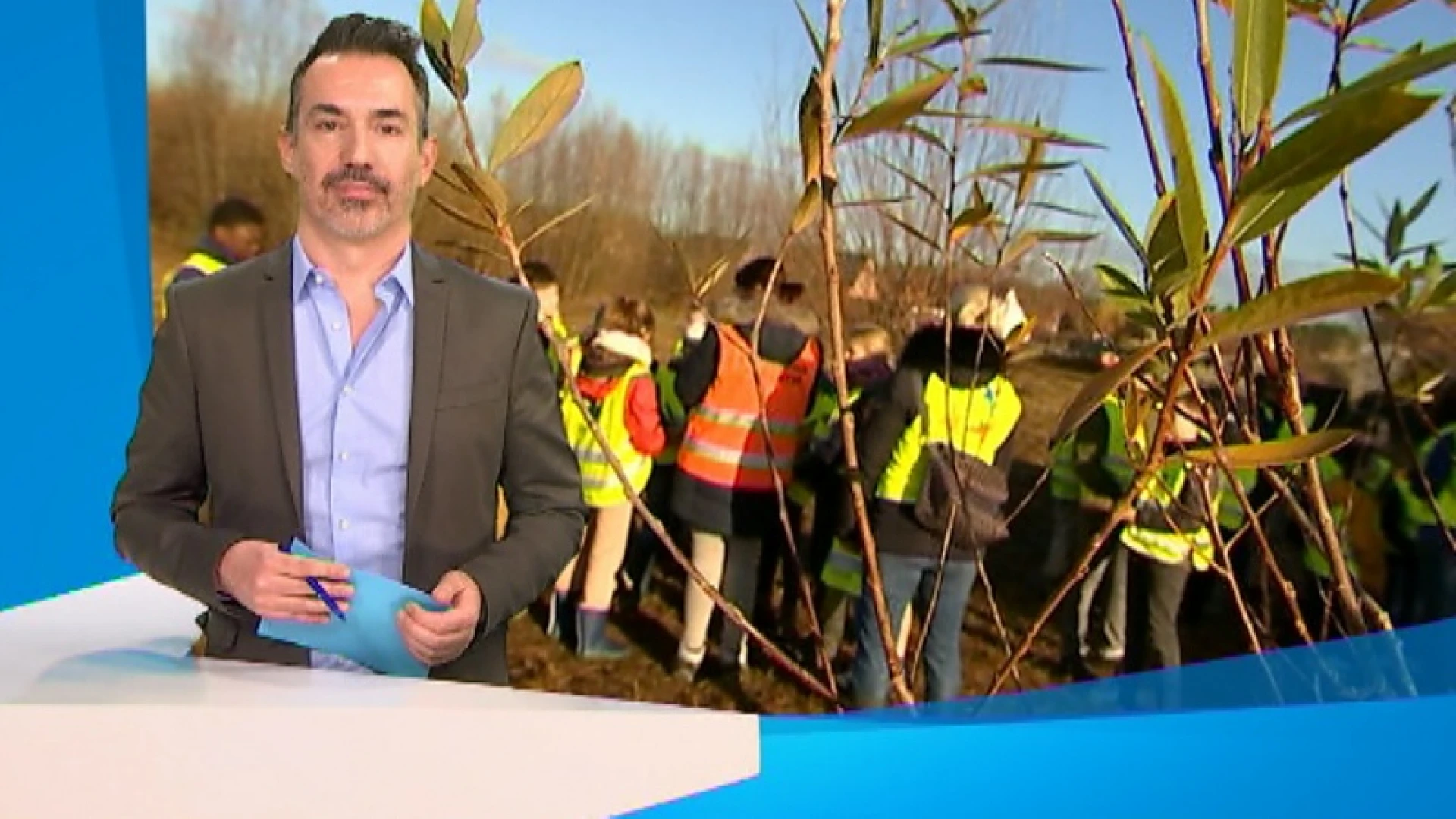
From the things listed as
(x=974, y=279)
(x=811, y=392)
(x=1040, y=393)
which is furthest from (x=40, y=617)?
(x=811, y=392)

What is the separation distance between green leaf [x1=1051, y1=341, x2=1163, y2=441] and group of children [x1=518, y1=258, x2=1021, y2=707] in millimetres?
880

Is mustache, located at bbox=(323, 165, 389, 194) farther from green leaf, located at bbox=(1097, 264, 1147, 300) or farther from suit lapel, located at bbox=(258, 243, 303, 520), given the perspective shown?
green leaf, located at bbox=(1097, 264, 1147, 300)

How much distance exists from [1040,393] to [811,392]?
0.96m

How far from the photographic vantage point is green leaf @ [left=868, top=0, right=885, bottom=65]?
48 centimetres

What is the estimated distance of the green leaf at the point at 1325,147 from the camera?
305mm

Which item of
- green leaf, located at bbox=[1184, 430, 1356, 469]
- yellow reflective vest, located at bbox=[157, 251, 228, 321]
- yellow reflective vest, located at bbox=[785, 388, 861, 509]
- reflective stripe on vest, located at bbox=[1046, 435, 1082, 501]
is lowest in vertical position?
reflective stripe on vest, located at bbox=[1046, 435, 1082, 501]

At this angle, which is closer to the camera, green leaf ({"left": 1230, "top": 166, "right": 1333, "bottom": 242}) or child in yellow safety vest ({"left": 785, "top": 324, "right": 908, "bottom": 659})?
green leaf ({"left": 1230, "top": 166, "right": 1333, "bottom": 242})

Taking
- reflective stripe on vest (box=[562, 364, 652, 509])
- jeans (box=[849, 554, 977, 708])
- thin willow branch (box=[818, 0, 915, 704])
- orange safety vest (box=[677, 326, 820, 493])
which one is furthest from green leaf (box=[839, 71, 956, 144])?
reflective stripe on vest (box=[562, 364, 652, 509])

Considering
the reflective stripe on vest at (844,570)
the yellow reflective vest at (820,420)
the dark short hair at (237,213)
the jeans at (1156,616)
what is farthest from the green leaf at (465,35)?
the jeans at (1156,616)

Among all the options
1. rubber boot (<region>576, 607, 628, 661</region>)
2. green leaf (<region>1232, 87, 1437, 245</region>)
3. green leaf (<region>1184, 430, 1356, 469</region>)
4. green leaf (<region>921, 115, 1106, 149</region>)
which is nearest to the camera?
green leaf (<region>1232, 87, 1437, 245</region>)

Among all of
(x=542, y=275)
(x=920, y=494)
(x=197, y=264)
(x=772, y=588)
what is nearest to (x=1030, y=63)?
(x=542, y=275)

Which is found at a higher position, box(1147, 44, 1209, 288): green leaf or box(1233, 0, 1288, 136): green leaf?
box(1233, 0, 1288, 136): green leaf

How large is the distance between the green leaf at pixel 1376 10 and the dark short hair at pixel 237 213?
99cm

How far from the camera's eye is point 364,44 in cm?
58
